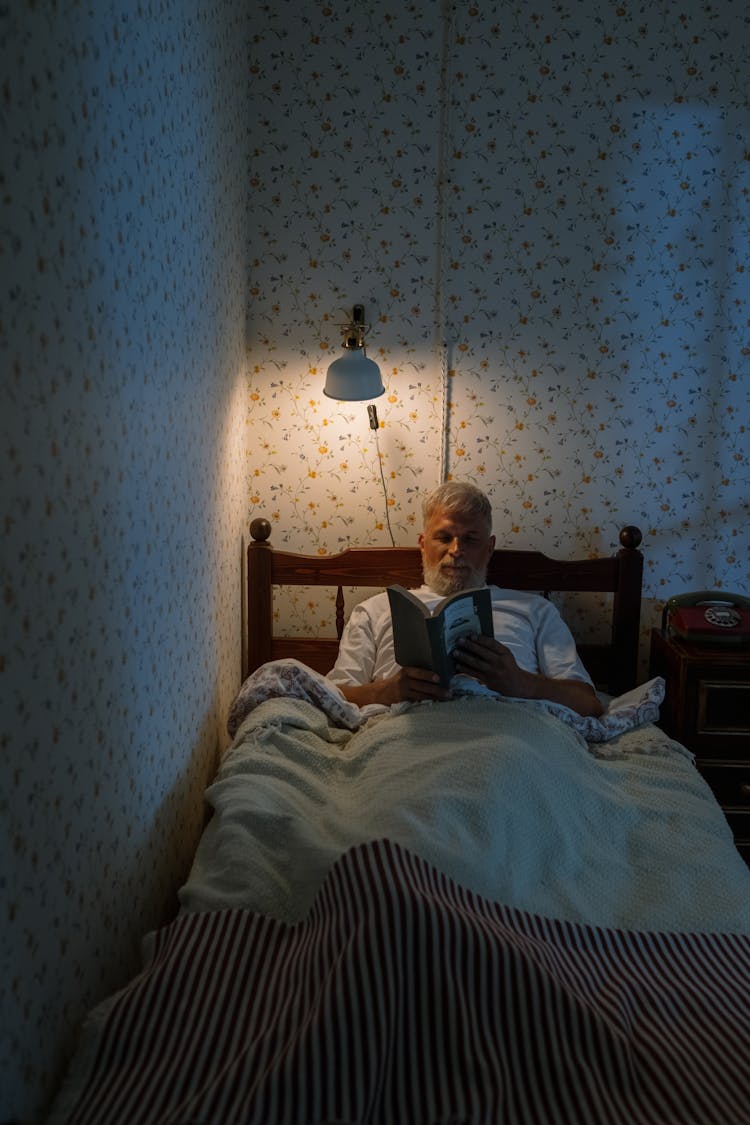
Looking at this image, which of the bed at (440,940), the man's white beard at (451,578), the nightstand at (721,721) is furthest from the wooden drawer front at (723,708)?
the man's white beard at (451,578)

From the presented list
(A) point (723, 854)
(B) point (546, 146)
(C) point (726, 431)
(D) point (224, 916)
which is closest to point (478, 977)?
(D) point (224, 916)

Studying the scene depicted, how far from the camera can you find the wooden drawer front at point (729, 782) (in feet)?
7.76

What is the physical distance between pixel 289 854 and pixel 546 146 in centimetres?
200

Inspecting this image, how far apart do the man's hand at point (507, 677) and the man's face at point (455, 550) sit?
306 millimetres

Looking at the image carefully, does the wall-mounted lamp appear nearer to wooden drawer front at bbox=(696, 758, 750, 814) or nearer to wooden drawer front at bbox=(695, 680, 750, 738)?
wooden drawer front at bbox=(695, 680, 750, 738)

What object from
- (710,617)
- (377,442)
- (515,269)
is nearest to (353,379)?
(377,442)

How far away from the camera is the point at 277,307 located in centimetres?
269

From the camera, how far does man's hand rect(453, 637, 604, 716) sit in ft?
6.81

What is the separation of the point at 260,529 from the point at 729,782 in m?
1.35

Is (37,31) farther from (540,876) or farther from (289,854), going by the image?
(540,876)

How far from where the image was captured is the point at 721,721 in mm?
2367

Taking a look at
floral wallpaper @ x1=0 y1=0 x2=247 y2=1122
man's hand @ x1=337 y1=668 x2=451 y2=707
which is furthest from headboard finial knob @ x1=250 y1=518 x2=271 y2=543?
man's hand @ x1=337 y1=668 x2=451 y2=707

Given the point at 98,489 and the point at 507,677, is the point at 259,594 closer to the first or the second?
the point at 507,677

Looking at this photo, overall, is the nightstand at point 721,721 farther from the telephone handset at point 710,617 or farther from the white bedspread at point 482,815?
the white bedspread at point 482,815
